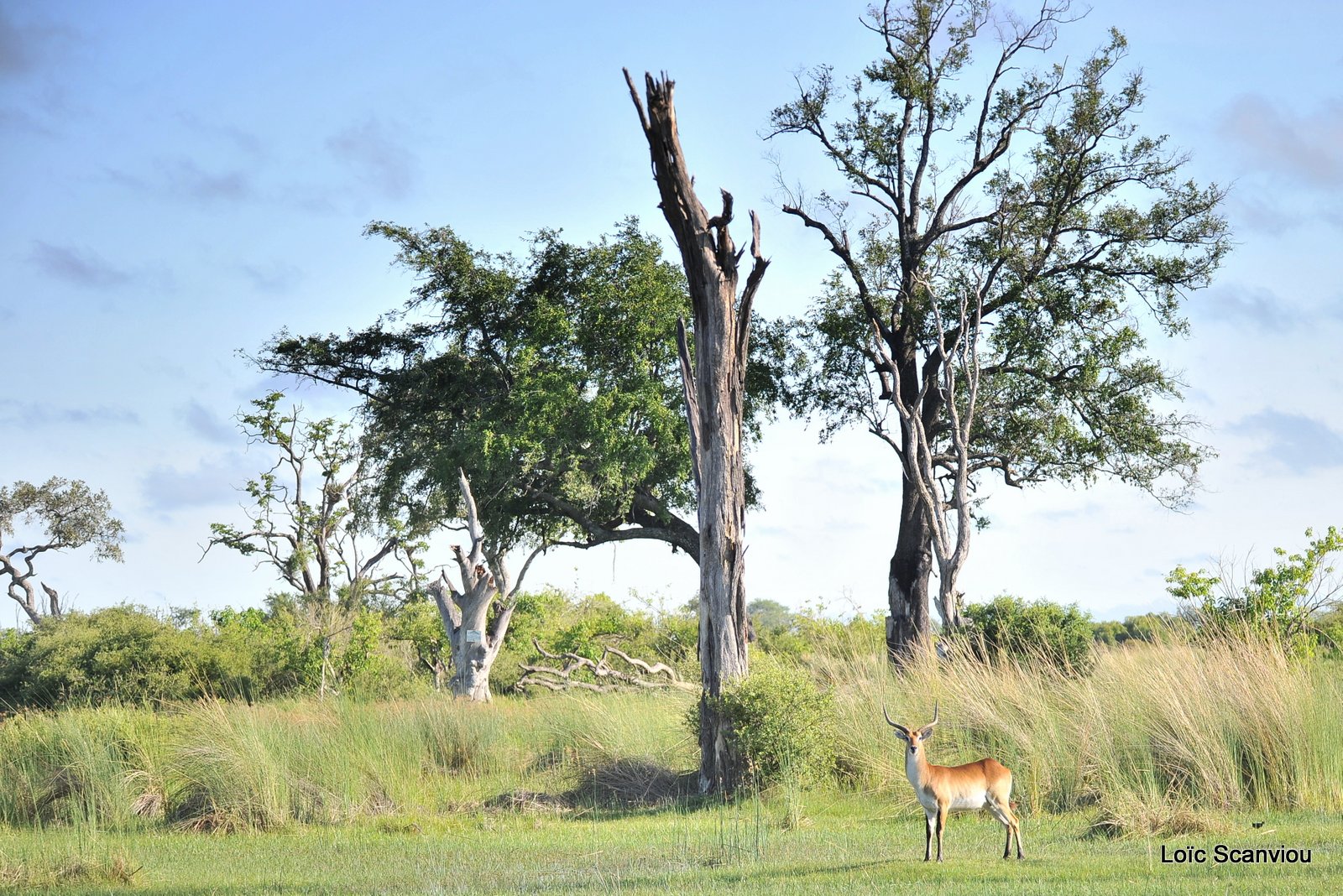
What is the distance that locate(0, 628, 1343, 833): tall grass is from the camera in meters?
9.74

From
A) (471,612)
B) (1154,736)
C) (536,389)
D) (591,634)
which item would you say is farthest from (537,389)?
(1154,736)

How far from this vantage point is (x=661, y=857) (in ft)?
27.3

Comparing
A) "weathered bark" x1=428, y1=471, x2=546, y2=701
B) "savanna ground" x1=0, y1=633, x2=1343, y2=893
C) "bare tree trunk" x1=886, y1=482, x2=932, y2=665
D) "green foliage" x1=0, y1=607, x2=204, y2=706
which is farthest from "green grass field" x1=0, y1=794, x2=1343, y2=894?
"weathered bark" x1=428, y1=471, x2=546, y2=701

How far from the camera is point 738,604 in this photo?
12.5 meters

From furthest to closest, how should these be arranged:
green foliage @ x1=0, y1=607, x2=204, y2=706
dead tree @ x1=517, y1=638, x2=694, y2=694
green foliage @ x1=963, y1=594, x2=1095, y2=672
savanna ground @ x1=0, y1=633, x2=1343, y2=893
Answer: dead tree @ x1=517, y1=638, x2=694, y2=694, green foliage @ x1=0, y1=607, x2=204, y2=706, green foliage @ x1=963, y1=594, x2=1095, y2=672, savanna ground @ x1=0, y1=633, x2=1343, y2=893

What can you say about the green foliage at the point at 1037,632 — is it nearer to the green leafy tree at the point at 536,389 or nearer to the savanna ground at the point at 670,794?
the savanna ground at the point at 670,794

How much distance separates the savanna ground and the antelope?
0.36m

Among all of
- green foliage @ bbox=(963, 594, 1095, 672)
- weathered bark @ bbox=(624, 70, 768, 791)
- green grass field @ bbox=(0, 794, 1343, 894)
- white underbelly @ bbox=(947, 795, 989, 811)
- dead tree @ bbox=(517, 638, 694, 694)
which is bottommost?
green grass field @ bbox=(0, 794, 1343, 894)

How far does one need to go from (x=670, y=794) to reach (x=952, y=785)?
556cm

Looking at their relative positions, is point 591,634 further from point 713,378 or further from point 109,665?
point 713,378

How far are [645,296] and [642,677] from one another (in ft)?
24.7

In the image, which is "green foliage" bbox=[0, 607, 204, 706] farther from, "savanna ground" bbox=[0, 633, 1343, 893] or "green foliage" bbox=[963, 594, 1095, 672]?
"green foliage" bbox=[963, 594, 1095, 672]

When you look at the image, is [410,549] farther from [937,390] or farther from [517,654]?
[937,390]

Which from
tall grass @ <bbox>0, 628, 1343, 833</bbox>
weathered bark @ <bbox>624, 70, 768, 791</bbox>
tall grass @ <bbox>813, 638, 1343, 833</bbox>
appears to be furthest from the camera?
weathered bark @ <bbox>624, 70, 768, 791</bbox>
